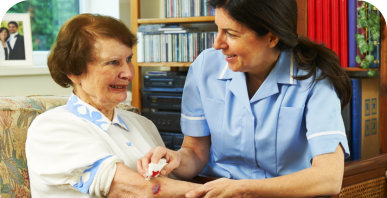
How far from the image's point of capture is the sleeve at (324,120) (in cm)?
136

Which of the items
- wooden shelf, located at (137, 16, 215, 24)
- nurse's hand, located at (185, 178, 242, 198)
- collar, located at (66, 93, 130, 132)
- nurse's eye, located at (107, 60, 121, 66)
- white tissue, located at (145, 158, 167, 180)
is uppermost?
wooden shelf, located at (137, 16, 215, 24)

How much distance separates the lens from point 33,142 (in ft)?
4.26

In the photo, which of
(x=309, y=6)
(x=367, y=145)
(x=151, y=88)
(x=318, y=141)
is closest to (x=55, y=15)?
(x=151, y=88)

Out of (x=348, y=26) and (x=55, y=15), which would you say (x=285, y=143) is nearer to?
(x=348, y=26)

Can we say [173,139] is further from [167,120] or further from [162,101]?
[162,101]

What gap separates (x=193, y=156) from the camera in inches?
63.4

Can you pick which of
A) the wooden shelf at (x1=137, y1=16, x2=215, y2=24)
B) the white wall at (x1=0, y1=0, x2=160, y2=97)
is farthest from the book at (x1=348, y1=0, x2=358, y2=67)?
the white wall at (x1=0, y1=0, x2=160, y2=97)

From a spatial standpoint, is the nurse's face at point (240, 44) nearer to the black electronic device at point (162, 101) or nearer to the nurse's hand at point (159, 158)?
the nurse's hand at point (159, 158)

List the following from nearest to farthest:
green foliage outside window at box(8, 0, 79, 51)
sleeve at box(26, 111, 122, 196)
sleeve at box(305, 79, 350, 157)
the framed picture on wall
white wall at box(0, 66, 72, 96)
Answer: sleeve at box(26, 111, 122, 196)
sleeve at box(305, 79, 350, 157)
white wall at box(0, 66, 72, 96)
the framed picture on wall
green foliage outside window at box(8, 0, 79, 51)

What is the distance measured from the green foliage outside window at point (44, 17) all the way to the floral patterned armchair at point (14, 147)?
1.78 meters

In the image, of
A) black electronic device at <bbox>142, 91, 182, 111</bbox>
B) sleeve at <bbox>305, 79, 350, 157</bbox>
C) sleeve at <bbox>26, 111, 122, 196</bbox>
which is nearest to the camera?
sleeve at <bbox>26, 111, 122, 196</bbox>

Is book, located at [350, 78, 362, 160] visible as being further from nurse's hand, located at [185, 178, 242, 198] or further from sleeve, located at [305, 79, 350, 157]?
nurse's hand, located at [185, 178, 242, 198]

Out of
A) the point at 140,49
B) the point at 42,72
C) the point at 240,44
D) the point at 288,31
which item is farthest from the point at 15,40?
the point at 288,31

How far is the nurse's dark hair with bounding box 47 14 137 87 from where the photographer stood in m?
1.36
